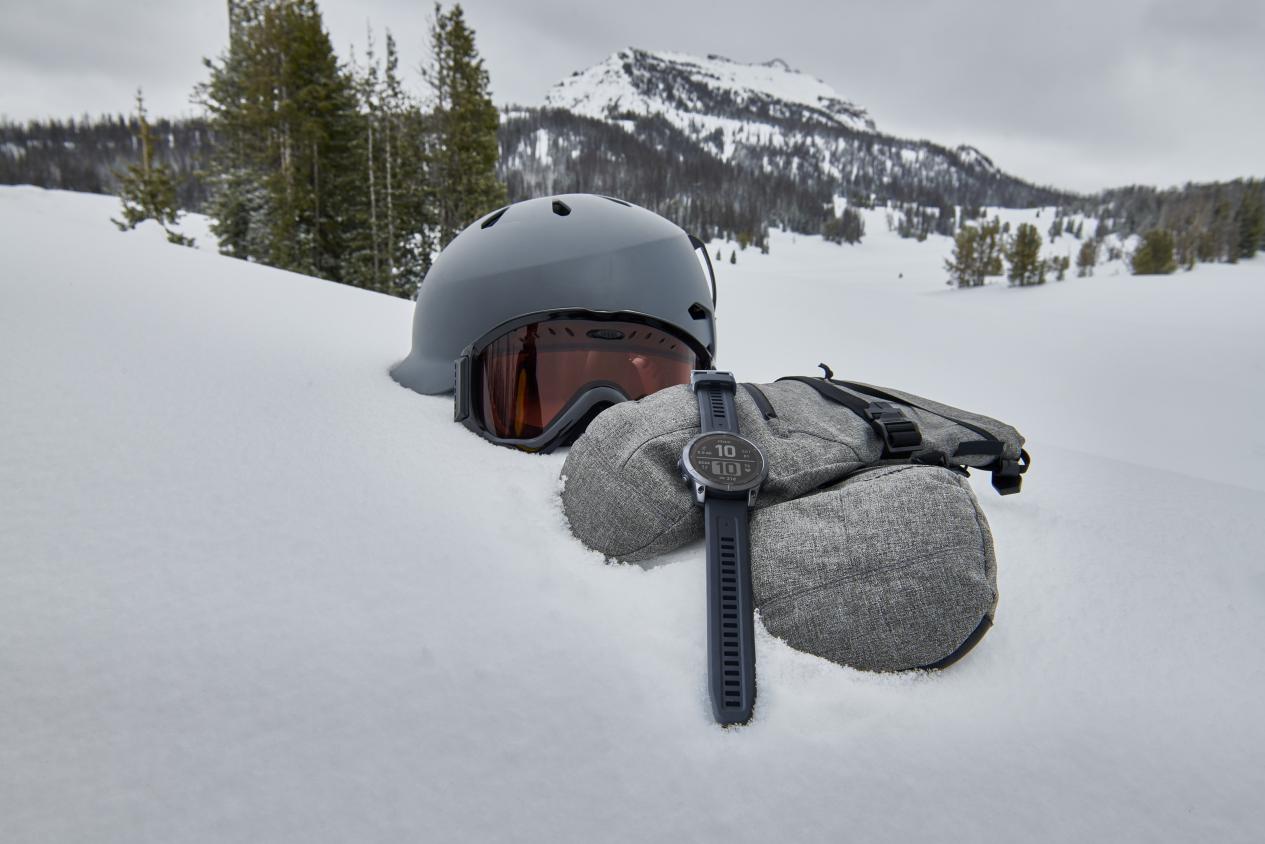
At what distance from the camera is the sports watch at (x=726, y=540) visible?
89 centimetres

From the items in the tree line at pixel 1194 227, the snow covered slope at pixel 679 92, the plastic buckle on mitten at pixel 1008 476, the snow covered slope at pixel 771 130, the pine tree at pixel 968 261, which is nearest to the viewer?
the plastic buckle on mitten at pixel 1008 476

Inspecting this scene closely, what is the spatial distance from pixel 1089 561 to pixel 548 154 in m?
79.2

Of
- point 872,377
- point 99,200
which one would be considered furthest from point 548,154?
point 872,377

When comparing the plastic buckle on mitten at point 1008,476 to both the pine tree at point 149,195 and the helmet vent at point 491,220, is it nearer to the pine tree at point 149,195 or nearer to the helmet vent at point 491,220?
the helmet vent at point 491,220

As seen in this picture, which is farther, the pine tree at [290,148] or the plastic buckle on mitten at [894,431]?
the pine tree at [290,148]

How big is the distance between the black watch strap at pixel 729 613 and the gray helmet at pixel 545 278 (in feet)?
3.59

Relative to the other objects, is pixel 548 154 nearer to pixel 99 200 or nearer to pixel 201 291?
pixel 99 200

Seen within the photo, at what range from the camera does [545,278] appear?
2.22 m

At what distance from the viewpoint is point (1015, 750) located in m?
0.85

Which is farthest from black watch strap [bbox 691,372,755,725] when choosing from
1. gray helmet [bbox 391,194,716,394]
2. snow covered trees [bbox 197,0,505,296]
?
snow covered trees [bbox 197,0,505,296]

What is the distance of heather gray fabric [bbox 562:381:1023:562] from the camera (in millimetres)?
1191

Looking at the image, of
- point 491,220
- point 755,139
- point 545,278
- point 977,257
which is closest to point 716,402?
point 545,278

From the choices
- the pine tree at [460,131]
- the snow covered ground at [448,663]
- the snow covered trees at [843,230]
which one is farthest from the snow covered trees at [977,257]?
the snow covered trees at [843,230]

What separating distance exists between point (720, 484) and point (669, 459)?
0.16 meters
